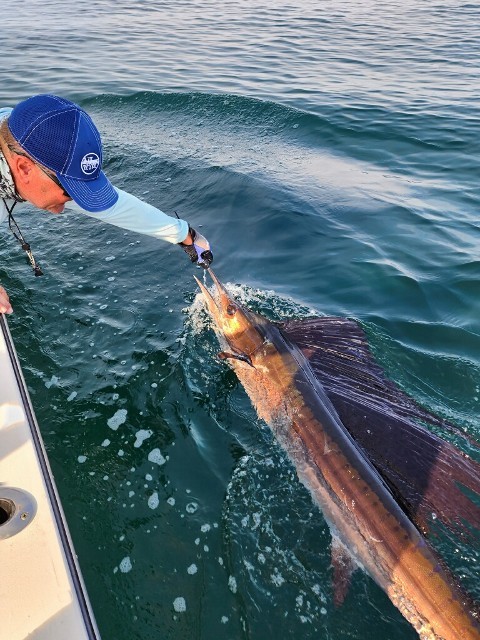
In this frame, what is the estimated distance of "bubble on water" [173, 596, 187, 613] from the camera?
2.87 m

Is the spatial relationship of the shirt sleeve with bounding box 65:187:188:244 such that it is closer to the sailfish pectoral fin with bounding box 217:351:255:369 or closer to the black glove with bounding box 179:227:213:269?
the black glove with bounding box 179:227:213:269

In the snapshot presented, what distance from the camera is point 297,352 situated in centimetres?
418

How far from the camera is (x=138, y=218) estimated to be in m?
3.82

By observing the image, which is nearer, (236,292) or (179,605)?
(179,605)

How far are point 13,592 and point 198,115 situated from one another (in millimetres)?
8604

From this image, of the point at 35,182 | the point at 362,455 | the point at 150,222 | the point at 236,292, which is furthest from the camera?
the point at 236,292

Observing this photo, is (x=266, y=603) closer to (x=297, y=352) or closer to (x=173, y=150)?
(x=297, y=352)

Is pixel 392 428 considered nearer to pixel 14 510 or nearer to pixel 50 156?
pixel 14 510

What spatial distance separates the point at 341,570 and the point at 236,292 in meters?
2.86

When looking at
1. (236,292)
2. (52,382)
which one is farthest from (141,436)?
(236,292)

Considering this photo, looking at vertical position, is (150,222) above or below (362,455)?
above

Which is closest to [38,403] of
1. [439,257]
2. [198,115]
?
[439,257]

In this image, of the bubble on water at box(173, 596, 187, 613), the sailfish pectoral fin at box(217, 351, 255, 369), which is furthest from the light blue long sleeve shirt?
the bubble on water at box(173, 596, 187, 613)

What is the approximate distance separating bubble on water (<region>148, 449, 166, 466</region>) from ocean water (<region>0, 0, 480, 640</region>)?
0.01m
